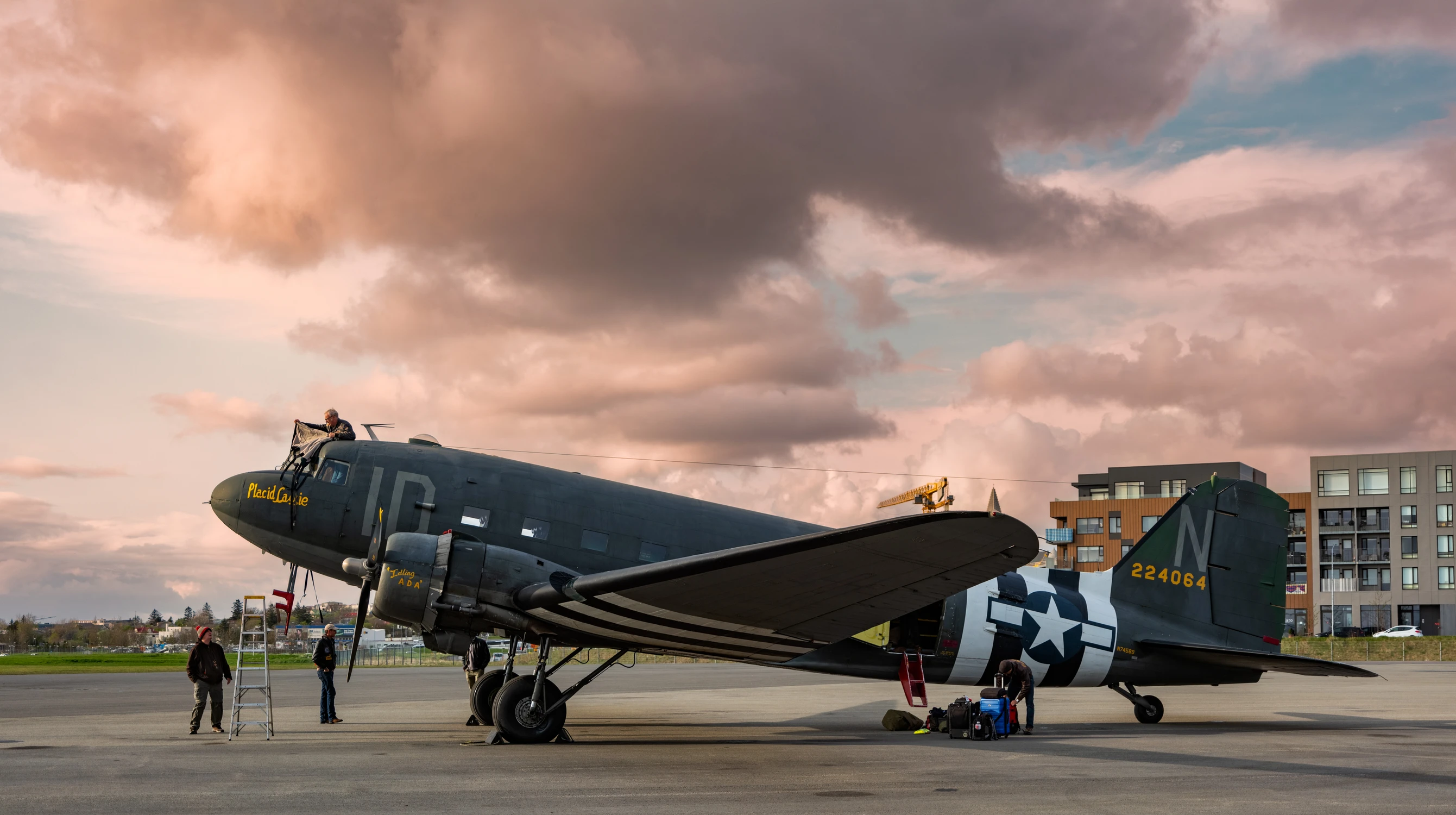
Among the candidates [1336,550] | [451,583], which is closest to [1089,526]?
[1336,550]

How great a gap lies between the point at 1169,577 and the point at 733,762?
426 inches

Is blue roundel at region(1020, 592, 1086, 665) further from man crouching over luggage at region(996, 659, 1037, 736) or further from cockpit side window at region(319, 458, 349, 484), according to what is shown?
cockpit side window at region(319, 458, 349, 484)

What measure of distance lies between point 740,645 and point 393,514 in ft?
19.0

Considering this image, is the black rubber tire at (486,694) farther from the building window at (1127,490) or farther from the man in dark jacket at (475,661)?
the building window at (1127,490)

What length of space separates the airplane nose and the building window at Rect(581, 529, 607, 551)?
5628 mm

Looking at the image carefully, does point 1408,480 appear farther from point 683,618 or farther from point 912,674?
point 683,618

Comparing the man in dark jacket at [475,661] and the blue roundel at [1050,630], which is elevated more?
the blue roundel at [1050,630]

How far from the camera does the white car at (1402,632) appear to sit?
8152 centimetres

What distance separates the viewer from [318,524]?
16234 mm

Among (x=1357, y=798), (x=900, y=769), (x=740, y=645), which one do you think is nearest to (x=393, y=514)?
(x=740, y=645)

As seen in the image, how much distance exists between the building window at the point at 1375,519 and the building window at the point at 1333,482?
2384 mm

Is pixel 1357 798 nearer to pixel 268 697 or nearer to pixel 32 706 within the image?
pixel 268 697

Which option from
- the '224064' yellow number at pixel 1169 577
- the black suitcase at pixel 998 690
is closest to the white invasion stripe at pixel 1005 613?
the black suitcase at pixel 998 690

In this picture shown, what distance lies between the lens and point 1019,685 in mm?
17625
